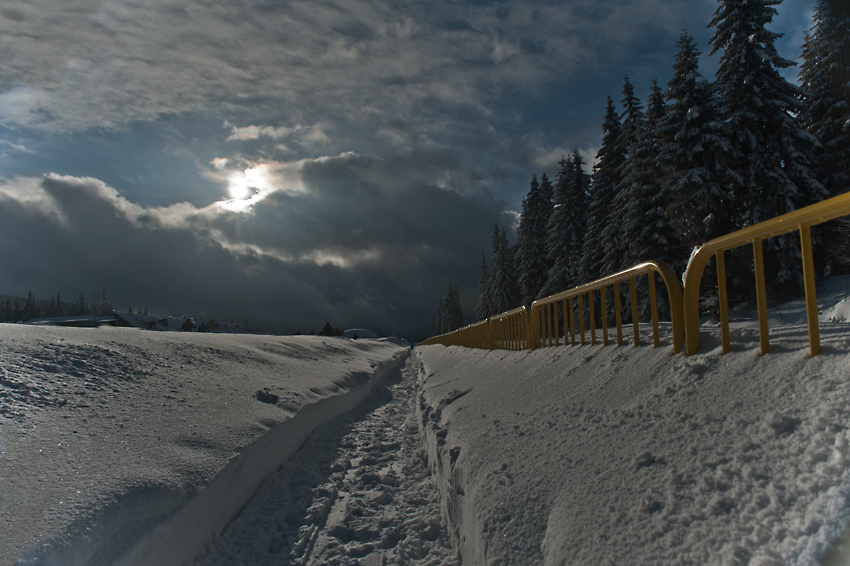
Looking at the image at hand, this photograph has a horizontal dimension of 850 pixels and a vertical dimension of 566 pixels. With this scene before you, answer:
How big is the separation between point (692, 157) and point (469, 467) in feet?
70.0

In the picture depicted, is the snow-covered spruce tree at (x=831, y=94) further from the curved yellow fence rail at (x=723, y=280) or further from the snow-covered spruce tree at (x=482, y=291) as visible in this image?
the snow-covered spruce tree at (x=482, y=291)

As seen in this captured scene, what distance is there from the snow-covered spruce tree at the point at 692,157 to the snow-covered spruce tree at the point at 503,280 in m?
29.3

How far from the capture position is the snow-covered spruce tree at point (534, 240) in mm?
40844

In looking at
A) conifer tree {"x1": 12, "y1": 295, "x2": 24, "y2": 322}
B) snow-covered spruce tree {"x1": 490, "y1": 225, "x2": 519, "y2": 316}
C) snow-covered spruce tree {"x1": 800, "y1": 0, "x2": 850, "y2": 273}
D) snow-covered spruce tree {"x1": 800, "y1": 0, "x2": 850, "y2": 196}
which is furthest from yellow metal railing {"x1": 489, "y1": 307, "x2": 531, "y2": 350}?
conifer tree {"x1": 12, "y1": 295, "x2": 24, "y2": 322}

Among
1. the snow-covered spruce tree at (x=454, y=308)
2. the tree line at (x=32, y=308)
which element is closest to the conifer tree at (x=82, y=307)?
the tree line at (x=32, y=308)

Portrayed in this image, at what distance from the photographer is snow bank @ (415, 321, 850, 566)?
5.67 feet

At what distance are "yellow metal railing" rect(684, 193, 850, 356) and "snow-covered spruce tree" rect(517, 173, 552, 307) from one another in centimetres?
3729

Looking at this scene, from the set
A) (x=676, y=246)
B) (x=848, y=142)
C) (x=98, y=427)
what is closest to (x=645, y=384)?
(x=98, y=427)

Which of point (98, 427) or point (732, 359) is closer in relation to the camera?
point (732, 359)

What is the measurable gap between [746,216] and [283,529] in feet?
72.2

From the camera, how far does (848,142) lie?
20797 millimetres

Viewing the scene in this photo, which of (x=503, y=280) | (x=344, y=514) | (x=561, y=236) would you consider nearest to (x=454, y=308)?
(x=503, y=280)

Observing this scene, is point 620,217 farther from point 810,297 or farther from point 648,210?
point 810,297

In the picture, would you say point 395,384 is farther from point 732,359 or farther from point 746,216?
point 746,216
